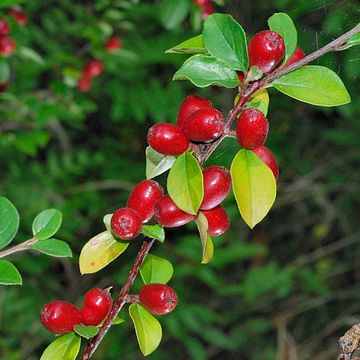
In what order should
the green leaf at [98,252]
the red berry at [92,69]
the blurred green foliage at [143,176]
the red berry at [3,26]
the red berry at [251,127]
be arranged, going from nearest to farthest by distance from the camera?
the red berry at [251,127]
the green leaf at [98,252]
the red berry at [3,26]
the red berry at [92,69]
the blurred green foliage at [143,176]

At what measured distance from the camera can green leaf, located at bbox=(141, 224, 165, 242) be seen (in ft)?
2.00

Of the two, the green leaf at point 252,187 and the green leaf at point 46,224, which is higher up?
the green leaf at point 252,187

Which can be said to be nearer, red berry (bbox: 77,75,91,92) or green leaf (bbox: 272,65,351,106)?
green leaf (bbox: 272,65,351,106)

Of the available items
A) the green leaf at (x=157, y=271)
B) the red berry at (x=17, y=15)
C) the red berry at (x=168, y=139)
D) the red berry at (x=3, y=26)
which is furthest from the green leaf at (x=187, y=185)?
the red berry at (x=17, y=15)

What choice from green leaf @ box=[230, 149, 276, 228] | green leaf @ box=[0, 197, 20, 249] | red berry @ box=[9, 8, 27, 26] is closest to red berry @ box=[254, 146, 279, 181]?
green leaf @ box=[230, 149, 276, 228]

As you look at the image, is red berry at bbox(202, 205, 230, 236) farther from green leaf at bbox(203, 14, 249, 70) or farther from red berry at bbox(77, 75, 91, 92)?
red berry at bbox(77, 75, 91, 92)

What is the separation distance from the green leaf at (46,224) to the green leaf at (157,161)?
127 millimetres

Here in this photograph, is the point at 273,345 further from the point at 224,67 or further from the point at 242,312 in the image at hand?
the point at 224,67

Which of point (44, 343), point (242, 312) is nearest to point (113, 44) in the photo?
point (44, 343)

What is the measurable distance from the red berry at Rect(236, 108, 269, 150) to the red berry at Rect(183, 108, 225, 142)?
2cm

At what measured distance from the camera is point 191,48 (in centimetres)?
63

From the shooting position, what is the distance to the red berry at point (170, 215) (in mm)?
608

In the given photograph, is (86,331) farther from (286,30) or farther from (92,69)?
(92,69)

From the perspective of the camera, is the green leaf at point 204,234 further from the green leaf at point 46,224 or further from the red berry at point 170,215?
the green leaf at point 46,224
